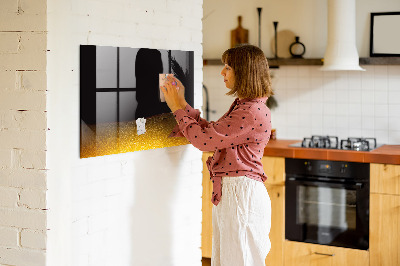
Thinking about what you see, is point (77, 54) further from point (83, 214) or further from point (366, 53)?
point (366, 53)

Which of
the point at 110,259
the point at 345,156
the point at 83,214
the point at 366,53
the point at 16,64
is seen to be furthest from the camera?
the point at 366,53

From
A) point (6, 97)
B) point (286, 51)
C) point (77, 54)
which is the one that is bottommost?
point (6, 97)

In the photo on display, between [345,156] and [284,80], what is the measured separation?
1.12 metres

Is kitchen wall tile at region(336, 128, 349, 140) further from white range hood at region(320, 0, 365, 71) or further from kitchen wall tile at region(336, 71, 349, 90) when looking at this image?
white range hood at region(320, 0, 365, 71)

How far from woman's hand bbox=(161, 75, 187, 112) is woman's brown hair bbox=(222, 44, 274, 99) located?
0.28 metres

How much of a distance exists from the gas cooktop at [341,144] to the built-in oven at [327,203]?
0.19 metres

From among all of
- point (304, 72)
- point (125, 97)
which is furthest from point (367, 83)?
point (125, 97)

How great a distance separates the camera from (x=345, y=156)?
4305 mm

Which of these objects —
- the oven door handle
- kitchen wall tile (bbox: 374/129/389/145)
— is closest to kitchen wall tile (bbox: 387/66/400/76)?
kitchen wall tile (bbox: 374/129/389/145)

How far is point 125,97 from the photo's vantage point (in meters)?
2.71

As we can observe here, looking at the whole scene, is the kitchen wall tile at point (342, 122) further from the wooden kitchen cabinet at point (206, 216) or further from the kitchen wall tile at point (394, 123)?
the wooden kitchen cabinet at point (206, 216)

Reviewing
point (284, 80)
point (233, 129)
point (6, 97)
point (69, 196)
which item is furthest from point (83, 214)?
point (284, 80)

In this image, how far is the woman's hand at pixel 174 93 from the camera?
2.92 m

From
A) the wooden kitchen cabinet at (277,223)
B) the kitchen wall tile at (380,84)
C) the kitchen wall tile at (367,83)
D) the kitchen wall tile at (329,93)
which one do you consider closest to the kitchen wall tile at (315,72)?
the kitchen wall tile at (329,93)
